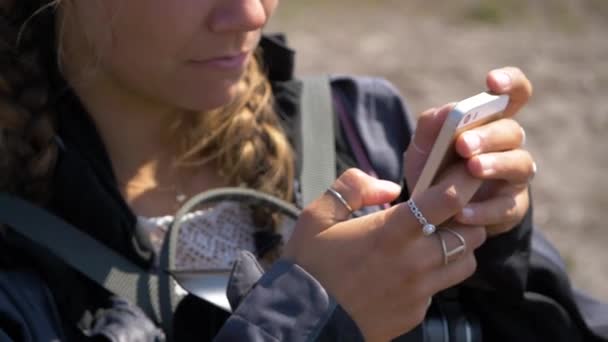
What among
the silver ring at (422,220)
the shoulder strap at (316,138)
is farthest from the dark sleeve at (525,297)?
the silver ring at (422,220)

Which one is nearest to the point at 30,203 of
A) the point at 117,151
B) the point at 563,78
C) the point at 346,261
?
the point at 117,151

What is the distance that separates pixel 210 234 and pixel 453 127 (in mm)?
518

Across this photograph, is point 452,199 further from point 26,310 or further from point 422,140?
point 26,310

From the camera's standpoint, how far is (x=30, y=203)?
1380 millimetres

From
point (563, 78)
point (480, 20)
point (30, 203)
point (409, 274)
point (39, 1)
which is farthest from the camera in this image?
point (480, 20)

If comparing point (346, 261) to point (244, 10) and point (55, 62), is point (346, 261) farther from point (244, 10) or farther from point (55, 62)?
point (55, 62)

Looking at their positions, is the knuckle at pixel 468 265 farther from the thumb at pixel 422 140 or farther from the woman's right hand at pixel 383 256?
the thumb at pixel 422 140

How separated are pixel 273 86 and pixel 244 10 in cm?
31

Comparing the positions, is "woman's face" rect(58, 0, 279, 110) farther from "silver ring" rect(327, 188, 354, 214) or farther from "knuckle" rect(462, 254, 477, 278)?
"knuckle" rect(462, 254, 477, 278)

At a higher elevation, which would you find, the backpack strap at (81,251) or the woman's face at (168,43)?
the woman's face at (168,43)

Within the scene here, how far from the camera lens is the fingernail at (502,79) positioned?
4.30ft

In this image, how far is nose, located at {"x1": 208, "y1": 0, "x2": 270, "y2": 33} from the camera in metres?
1.39

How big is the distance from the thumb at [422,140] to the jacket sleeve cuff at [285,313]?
9.4 inches

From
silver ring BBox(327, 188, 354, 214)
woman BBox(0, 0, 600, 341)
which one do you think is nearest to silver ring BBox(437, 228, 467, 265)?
woman BBox(0, 0, 600, 341)
